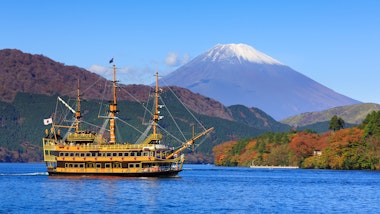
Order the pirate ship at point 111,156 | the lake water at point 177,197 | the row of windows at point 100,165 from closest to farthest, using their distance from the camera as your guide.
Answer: the lake water at point 177,197 < the pirate ship at point 111,156 < the row of windows at point 100,165

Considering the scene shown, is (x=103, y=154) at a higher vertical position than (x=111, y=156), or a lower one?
higher

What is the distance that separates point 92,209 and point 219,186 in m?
39.5

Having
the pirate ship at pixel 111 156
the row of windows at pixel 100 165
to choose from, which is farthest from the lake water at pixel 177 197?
the row of windows at pixel 100 165

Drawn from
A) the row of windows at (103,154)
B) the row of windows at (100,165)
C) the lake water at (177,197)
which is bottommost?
the lake water at (177,197)

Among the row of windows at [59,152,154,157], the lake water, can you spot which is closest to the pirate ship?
the row of windows at [59,152,154,157]

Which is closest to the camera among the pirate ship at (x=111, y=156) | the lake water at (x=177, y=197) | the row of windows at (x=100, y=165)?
the lake water at (x=177, y=197)

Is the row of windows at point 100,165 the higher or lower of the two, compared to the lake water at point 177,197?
higher

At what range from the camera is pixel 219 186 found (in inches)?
4245

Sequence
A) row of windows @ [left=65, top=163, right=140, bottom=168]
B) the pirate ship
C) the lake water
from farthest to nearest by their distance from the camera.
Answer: row of windows @ [left=65, top=163, right=140, bottom=168], the pirate ship, the lake water

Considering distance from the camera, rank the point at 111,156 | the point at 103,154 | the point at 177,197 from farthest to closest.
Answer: the point at 103,154
the point at 111,156
the point at 177,197

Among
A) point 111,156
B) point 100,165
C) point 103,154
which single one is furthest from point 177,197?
point 100,165

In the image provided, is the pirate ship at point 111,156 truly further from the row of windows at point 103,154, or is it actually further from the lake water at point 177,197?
the lake water at point 177,197

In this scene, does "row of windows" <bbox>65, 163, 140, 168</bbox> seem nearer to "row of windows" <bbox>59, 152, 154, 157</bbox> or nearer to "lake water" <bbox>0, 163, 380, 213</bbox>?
"row of windows" <bbox>59, 152, 154, 157</bbox>

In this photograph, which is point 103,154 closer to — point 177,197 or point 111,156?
point 111,156
